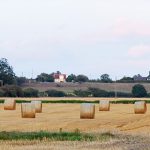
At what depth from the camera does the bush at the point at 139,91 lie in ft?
325

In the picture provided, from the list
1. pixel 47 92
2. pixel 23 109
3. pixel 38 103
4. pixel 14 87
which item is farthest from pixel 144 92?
pixel 23 109

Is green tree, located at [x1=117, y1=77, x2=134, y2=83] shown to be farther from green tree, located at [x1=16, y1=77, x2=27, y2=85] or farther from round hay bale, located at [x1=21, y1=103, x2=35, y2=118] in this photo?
round hay bale, located at [x1=21, y1=103, x2=35, y2=118]

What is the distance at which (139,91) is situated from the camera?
102m

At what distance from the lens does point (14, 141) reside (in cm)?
1934

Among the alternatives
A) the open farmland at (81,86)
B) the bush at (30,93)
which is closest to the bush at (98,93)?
the open farmland at (81,86)

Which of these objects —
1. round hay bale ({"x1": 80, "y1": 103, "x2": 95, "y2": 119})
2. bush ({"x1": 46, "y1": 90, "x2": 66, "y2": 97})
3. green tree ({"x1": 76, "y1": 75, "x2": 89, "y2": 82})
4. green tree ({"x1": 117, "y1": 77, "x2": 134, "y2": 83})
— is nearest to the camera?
round hay bale ({"x1": 80, "y1": 103, "x2": 95, "y2": 119})

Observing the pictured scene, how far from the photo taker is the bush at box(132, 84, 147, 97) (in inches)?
3895

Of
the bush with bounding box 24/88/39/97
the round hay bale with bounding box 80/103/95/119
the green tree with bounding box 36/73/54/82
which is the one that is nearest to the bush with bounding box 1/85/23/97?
the bush with bounding box 24/88/39/97

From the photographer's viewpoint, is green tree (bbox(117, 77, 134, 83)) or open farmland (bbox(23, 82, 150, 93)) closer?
open farmland (bbox(23, 82, 150, 93))

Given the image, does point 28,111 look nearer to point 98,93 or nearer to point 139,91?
point 98,93

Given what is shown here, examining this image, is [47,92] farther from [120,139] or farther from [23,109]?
[120,139]

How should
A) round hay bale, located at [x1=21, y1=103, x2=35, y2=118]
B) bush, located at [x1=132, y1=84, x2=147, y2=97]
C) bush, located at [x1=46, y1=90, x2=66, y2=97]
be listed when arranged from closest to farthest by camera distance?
round hay bale, located at [x1=21, y1=103, x2=35, y2=118]
bush, located at [x1=132, y1=84, x2=147, y2=97]
bush, located at [x1=46, y1=90, x2=66, y2=97]

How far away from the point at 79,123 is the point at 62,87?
3328 inches

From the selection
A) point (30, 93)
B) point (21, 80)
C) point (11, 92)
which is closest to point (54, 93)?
point (30, 93)
